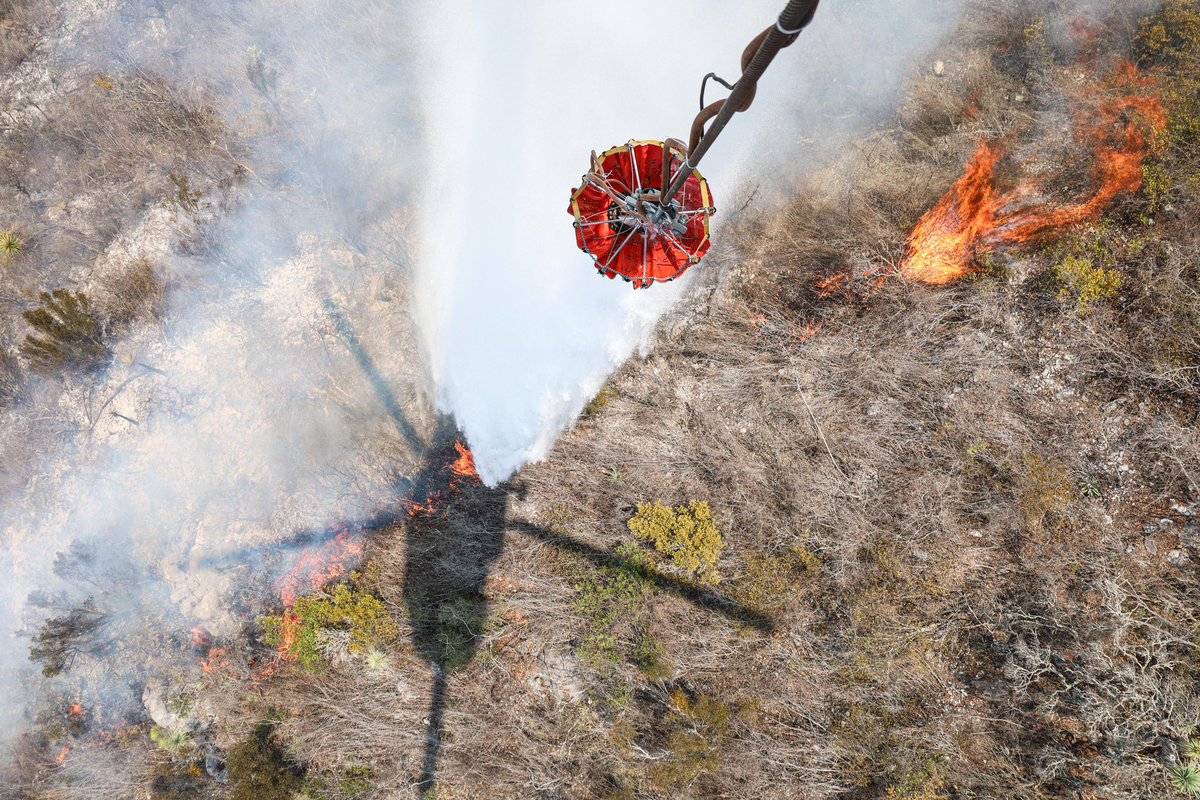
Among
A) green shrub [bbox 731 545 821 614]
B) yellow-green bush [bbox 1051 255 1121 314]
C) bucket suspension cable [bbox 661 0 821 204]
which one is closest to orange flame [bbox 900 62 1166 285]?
yellow-green bush [bbox 1051 255 1121 314]

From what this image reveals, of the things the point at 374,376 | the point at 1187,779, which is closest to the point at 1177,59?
the point at 1187,779

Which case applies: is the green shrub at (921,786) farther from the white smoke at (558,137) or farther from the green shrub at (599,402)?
the white smoke at (558,137)

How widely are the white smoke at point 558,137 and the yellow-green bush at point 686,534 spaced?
6.99ft

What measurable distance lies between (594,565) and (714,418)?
9.78 feet

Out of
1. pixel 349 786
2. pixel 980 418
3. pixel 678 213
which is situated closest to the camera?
pixel 678 213

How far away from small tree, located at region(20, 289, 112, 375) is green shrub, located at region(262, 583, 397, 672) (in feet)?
21.6

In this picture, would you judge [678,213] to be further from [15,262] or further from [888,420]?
[15,262]

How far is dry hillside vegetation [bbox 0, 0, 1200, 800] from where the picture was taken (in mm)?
6730

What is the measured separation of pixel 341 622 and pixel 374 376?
4198 millimetres

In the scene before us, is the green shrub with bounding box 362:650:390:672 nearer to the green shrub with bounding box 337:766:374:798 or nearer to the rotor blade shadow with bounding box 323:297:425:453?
the green shrub with bounding box 337:766:374:798

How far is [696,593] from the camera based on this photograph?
790 centimetres

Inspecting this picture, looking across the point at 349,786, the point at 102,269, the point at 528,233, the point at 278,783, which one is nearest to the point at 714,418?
the point at 528,233

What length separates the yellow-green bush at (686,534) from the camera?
7750 mm

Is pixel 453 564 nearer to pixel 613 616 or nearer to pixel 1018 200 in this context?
pixel 613 616
